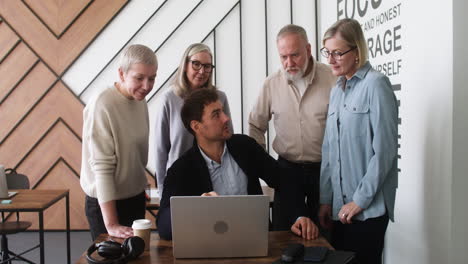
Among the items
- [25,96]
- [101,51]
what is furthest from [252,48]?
[25,96]

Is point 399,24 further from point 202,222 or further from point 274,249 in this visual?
point 202,222

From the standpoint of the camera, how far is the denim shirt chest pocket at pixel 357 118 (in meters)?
1.84

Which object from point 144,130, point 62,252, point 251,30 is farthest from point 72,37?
point 144,130

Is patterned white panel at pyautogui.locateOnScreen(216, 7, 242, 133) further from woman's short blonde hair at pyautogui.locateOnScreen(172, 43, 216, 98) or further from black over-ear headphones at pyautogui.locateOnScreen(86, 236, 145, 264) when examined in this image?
black over-ear headphones at pyautogui.locateOnScreen(86, 236, 145, 264)

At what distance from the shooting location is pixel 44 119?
14.8 ft

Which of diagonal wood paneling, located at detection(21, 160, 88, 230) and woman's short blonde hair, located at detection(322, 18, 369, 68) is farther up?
woman's short blonde hair, located at detection(322, 18, 369, 68)

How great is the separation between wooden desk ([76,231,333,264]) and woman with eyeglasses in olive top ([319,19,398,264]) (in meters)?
0.27

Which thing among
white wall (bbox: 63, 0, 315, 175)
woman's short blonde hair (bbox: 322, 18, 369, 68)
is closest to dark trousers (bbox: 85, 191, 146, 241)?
woman's short blonde hair (bbox: 322, 18, 369, 68)

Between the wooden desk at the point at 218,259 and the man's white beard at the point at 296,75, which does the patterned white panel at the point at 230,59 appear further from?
the wooden desk at the point at 218,259

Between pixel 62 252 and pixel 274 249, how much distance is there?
2853mm

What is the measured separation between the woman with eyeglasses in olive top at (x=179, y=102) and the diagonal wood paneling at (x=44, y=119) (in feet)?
7.32

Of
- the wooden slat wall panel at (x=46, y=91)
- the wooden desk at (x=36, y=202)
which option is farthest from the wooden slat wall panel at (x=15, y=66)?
the wooden desk at (x=36, y=202)

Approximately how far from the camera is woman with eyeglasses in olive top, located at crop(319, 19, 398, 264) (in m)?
1.80

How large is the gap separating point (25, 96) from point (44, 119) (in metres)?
0.27
